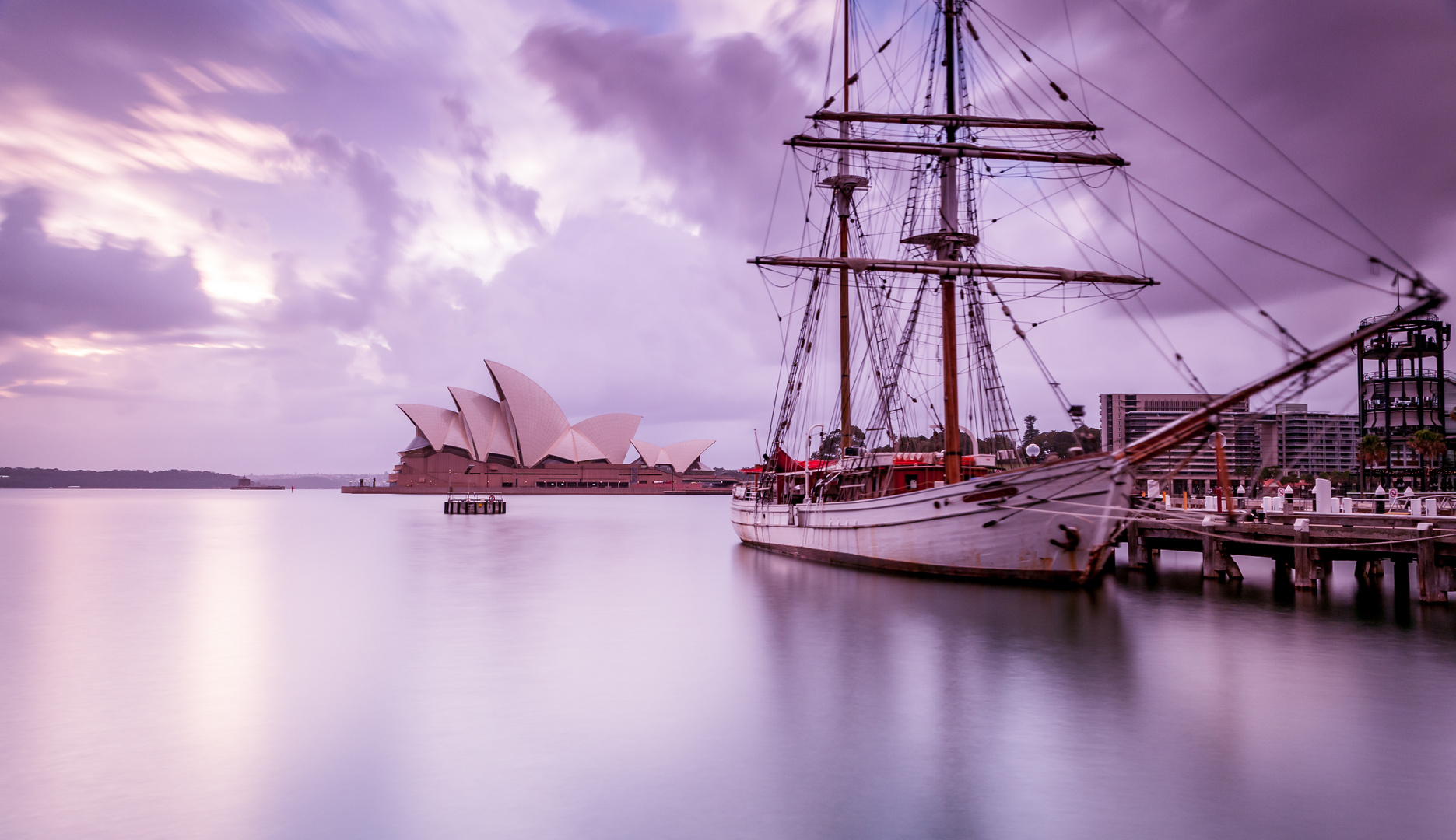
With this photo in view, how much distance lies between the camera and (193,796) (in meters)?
9.89

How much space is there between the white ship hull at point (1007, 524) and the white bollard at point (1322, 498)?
8.19m

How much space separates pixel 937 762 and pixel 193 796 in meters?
8.53

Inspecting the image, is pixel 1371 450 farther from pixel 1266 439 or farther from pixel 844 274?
pixel 1266 439

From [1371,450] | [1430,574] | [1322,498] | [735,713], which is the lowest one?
[735,713]

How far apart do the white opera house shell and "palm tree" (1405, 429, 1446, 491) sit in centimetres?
9426

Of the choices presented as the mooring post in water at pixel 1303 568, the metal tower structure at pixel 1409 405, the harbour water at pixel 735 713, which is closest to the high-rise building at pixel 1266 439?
the metal tower structure at pixel 1409 405

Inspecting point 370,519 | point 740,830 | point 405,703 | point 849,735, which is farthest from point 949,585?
point 370,519

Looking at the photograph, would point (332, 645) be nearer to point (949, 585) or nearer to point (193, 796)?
point (193, 796)

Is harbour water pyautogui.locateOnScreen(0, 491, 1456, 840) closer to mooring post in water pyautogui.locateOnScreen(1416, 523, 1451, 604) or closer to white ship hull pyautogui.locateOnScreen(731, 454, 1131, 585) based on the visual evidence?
mooring post in water pyautogui.locateOnScreen(1416, 523, 1451, 604)

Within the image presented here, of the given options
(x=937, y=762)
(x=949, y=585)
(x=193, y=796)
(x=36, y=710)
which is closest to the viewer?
(x=193, y=796)

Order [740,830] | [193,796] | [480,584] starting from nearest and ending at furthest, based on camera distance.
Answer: [740,830] → [193,796] → [480,584]

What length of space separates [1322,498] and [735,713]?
23.6m

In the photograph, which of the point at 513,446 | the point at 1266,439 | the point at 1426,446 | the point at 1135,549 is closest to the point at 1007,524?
the point at 1135,549

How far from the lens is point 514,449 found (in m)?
131
